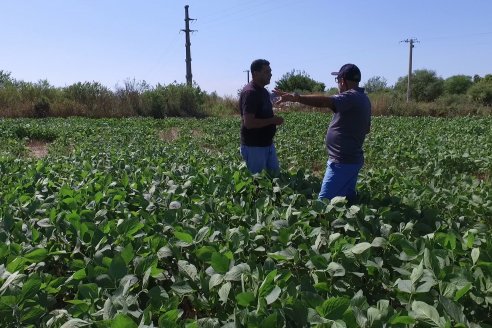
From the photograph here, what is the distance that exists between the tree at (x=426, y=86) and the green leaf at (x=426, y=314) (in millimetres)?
54212

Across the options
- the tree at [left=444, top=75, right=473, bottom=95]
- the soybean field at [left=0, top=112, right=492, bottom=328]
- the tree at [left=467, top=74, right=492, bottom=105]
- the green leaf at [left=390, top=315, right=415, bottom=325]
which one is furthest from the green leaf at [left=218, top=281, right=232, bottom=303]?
the tree at [left=444, top=75, right=473, bottom=95]

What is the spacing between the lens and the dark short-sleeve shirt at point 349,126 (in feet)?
12.8

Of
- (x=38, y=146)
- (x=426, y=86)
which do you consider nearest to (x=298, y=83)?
(x=426, y=86)

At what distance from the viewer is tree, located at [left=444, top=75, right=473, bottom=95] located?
56.7 meters

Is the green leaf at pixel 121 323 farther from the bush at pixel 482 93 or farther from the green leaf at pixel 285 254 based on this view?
the bush at pixel 482 93

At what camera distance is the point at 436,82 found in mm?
53688

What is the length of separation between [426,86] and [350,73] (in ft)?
179

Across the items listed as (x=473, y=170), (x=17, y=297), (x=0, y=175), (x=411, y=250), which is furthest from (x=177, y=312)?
(x=473, y=170)

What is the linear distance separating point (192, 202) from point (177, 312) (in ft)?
6.34

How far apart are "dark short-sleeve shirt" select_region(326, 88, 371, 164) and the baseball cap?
107 mm

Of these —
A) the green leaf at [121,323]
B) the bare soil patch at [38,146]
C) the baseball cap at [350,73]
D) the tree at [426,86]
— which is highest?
the tree at [426,86]

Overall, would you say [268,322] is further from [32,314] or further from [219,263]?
[32,314]

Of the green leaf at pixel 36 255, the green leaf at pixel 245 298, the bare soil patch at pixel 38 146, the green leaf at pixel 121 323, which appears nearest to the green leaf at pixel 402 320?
the green leaf at pixel 245 298

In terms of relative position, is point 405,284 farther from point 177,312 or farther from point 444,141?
point 444,141
